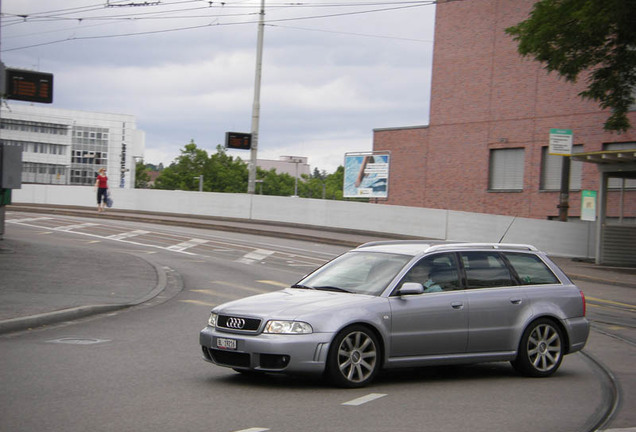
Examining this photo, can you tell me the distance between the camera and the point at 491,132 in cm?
4675

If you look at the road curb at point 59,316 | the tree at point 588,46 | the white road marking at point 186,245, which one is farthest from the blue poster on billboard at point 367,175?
the road curb at point 59,316

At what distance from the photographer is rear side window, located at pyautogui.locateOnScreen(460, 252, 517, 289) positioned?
9.50 metres

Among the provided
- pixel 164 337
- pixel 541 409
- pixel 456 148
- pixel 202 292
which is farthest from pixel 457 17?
pixel 541 409

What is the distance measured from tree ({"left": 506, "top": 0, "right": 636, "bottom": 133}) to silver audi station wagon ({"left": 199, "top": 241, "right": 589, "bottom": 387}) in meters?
12.8

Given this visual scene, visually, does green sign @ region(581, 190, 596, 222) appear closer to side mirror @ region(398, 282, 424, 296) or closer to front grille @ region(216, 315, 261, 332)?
side mirror @ region(398, 282, 424, 296)

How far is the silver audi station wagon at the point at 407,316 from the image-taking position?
8164 mm

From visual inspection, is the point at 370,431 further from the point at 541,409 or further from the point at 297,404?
the point at 541,409

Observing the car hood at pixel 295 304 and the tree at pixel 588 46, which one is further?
the tree at pixel 588 46

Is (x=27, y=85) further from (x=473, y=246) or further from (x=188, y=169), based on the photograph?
(x=188, y=169)

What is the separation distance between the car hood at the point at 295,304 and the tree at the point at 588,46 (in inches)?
572

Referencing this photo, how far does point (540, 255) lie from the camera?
1023 cm

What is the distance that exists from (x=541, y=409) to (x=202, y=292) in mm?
10798

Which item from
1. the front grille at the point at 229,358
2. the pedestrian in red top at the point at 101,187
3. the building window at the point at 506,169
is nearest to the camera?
the front grille at the point at 229,358

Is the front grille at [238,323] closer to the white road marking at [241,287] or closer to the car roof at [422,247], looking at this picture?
the car roof at [422,247]
